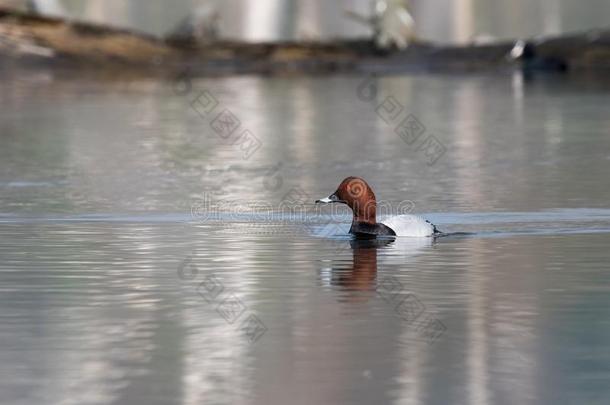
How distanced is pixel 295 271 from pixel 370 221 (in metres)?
2.50

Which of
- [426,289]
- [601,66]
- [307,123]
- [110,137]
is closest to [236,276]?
[426,289]

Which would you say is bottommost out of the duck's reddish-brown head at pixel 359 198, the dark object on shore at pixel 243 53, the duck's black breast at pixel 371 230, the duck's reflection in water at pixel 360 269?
the duck's reflection in water at pixel 360 269

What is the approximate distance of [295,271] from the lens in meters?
15.0

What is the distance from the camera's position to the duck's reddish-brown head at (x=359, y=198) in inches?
684

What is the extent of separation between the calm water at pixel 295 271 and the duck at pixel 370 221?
24cm

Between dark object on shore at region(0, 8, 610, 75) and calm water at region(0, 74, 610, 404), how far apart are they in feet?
40.4

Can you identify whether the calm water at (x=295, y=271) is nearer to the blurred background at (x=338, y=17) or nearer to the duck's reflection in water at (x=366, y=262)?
the duck's reflection in water at (x=366, y=262)

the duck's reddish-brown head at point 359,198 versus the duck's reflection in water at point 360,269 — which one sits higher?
the duck's reddish-brown head at point 359,198

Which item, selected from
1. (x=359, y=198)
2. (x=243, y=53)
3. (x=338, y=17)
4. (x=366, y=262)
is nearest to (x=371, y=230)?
(x=359, y=198)

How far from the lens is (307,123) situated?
33812 mm

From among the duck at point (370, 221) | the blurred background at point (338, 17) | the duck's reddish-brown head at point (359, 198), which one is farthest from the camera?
the blurred background at point (338, 17)

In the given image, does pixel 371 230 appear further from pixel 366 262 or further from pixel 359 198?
pixel 366 262

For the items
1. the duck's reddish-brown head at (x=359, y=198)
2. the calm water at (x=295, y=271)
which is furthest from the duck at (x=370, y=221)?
the calm water at (x=295, y=271)

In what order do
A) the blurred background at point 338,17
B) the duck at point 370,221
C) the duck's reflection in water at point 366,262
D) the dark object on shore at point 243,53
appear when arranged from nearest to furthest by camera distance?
the duck's reflection in water at point 366,262 < the duck at point 370,221 < the dark object on shore at point 243,53 < the blurred background at point 338,17
